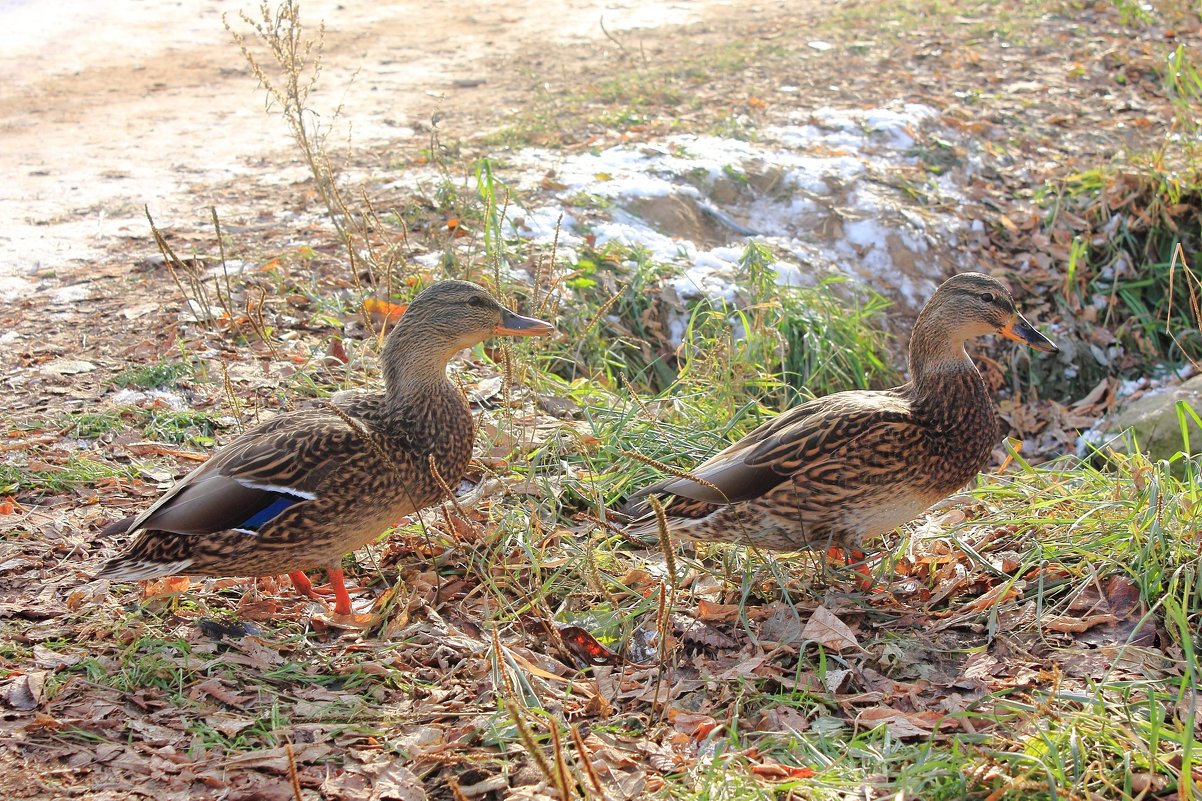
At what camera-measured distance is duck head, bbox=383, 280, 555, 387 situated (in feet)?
13.4

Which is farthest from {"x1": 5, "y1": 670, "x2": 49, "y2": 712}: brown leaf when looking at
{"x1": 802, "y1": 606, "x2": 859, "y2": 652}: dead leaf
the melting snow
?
the melting snow

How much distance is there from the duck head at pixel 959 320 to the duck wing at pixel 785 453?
30 centimetres

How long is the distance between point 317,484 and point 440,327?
0.82 metres

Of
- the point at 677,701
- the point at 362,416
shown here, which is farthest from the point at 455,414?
the point at 677,701

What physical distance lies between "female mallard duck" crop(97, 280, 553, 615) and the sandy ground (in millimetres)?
3048

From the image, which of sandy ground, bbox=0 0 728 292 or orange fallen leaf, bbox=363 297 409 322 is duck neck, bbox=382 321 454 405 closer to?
orange fallen leaf, bbox=363 297 409 322

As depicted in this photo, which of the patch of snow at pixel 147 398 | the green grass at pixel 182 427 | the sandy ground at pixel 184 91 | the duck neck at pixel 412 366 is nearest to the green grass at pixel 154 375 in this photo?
the patch of snow at pixel 147 398

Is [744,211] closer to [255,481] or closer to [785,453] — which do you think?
[785,453]

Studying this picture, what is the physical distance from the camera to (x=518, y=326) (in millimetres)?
4180

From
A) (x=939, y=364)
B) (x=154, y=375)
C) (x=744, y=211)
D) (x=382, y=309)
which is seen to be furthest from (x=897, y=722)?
(x=744, y=211)

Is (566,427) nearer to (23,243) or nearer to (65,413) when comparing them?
(65,413)

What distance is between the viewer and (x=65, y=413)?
4.79 meters

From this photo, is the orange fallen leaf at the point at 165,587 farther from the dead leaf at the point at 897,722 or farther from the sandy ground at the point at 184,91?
the sandy ground at the point at 184,91

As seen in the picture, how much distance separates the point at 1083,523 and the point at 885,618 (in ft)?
2.76
